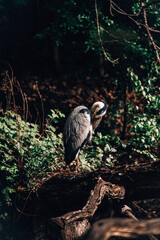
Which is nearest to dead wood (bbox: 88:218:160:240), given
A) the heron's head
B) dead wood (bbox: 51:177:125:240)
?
dead wood (bbox: 51:177:125:240)

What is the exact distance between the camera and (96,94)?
7.20m

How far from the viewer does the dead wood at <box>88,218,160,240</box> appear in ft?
4.45

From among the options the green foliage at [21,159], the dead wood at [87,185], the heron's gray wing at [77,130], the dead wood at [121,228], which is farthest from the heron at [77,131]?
the dead wood at [121,228]

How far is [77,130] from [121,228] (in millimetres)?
2745

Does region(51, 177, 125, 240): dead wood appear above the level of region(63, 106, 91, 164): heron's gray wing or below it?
below

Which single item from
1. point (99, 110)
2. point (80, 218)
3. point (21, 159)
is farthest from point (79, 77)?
point (80, 218)

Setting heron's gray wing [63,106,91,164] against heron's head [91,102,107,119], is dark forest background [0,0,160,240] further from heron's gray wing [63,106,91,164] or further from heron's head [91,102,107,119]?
heron's head [91,102,107,119]

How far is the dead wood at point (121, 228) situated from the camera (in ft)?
4.45

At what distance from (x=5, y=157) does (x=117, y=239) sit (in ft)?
6.63

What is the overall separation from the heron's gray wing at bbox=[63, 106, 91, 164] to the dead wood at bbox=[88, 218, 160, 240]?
2.57 meters

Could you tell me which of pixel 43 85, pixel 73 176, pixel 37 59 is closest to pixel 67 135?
pixel 73 176

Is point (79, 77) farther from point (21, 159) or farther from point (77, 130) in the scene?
point (21, 159)

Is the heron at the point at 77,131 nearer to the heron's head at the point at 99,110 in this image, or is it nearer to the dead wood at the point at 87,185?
the heron's head at the point at 99,110

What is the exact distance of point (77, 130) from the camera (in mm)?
4113
